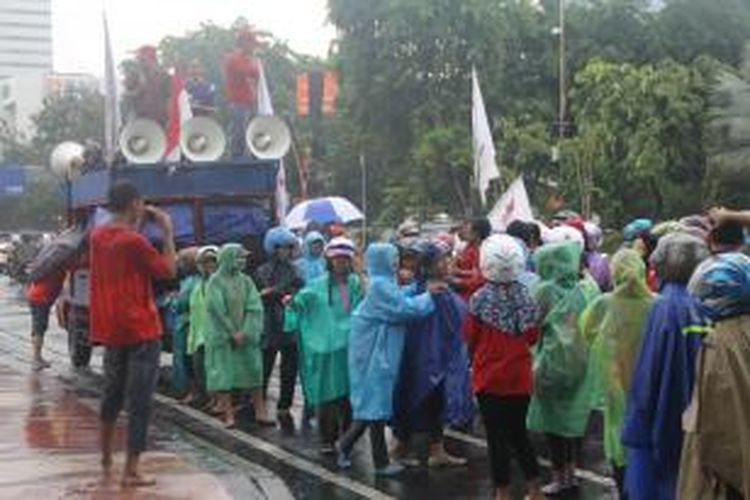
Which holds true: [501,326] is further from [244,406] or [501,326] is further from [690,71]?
[690,71]

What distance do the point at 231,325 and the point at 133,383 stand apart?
2942mm

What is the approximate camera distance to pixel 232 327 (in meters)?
11.2

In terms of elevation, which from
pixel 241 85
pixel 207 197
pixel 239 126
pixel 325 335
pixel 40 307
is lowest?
pixel 40 307

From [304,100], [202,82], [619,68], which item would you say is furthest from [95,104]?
[202,82]

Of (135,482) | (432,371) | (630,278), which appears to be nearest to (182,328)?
(432,371)

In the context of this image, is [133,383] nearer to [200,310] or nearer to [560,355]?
[560,355]

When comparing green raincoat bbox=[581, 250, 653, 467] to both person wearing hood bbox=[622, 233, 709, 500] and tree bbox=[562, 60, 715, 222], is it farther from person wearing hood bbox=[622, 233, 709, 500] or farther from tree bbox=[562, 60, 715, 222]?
tree bbox=[562, 60, 715, 222]

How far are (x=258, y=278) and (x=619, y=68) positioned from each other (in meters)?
26.0

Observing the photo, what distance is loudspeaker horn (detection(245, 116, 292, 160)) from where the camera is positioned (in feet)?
49.3

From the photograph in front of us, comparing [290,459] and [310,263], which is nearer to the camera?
[290,459]

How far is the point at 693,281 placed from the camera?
18.0 ft

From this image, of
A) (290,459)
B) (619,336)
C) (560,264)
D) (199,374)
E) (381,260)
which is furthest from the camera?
(199,374)

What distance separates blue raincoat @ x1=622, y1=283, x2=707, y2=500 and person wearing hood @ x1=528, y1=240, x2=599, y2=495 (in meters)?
1.98

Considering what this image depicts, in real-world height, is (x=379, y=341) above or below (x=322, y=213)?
below
